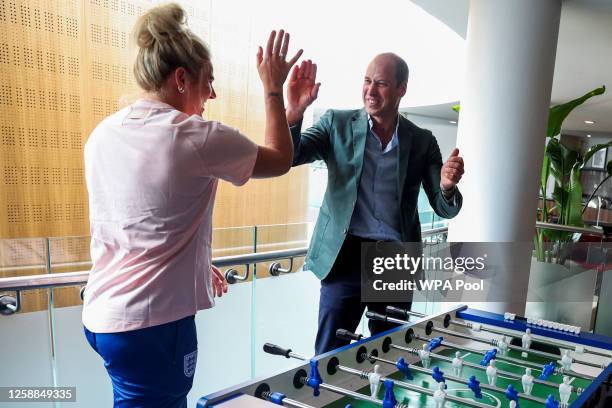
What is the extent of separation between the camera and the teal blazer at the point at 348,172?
204 centimetres

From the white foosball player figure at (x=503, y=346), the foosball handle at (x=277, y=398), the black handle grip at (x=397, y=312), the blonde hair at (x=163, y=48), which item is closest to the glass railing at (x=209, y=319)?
the black handle grip at (x=397, y=312)

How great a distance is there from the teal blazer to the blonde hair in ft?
2.52

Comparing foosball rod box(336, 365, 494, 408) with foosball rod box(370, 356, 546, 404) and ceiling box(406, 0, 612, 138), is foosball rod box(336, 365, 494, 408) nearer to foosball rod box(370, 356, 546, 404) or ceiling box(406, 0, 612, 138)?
Result: foosball rod box(370, 356, 546, 404)

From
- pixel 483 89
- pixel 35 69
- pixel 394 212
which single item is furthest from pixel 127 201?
pixel 483 89

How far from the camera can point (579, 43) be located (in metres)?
4.43

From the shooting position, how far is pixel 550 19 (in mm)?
3129

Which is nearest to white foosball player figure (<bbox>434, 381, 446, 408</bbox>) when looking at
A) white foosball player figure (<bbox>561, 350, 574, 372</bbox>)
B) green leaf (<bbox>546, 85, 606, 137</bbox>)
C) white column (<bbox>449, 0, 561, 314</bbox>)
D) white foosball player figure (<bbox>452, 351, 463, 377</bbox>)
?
white foosball player figure (<bbox>452, 351, 463, 377</bbox>)

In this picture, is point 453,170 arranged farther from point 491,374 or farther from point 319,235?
point 491,374

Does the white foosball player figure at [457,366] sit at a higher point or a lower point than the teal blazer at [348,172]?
lower

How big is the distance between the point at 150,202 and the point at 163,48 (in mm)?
390

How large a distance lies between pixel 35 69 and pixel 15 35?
0.62 feet

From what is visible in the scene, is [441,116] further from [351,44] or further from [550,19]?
[550,19]

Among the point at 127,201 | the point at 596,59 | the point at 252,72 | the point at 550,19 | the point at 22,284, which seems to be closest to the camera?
the point at 127,201

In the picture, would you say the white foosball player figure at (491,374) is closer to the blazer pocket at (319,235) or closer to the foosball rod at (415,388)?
the foosball rod at (415,388)
